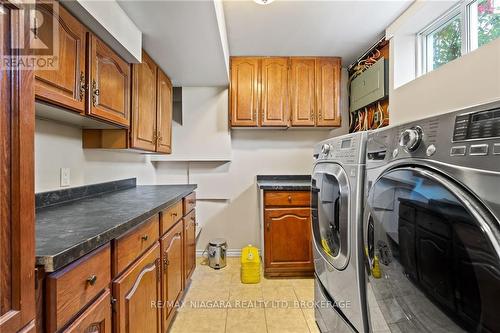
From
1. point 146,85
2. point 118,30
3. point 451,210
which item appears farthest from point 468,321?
point 146,85

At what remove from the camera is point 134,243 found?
1096 mm

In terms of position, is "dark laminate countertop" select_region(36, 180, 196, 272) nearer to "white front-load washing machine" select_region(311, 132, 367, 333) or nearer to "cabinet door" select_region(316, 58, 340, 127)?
"white front-load washing machine" select_region(311, 132, 367, 333)

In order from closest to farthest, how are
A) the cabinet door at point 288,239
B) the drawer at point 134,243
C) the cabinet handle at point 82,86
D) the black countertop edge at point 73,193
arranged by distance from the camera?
the drawer at point 134,243 < the cabinet handle at point 82,86 < the black countertop edge at point 73,193 < the cabinet door at point 288,239

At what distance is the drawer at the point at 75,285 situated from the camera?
64 cm

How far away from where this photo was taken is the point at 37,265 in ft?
2.02

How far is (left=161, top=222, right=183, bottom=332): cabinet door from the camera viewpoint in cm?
147

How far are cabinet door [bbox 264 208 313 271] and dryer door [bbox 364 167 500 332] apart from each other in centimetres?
143

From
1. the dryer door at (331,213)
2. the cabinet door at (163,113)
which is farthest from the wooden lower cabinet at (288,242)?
the cabinet door at (163,113)

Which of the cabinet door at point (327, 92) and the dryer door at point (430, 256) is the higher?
the cabinet door at point (327, 92)

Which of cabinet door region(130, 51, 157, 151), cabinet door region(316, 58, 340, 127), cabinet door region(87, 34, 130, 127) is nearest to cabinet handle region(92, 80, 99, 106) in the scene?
cabinet door region(87, 34, 130, 127)

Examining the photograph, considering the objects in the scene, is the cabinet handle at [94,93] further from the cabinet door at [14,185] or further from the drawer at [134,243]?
the cabinet door at [14,185]

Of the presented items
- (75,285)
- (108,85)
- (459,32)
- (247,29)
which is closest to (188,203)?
(108,85)

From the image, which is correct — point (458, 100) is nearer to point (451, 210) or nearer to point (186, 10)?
point (451, 210)

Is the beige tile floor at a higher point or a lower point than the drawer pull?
lower
